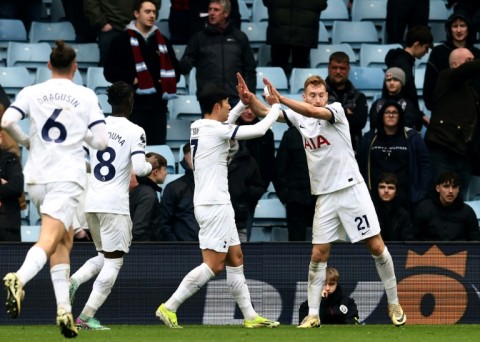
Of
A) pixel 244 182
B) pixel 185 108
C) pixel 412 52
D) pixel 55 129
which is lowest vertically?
pixel 244 182

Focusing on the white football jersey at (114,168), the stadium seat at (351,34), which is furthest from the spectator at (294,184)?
the stadium seat at (351,34)

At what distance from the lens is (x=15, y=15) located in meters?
18.1

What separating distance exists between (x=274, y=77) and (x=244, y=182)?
2.91 m

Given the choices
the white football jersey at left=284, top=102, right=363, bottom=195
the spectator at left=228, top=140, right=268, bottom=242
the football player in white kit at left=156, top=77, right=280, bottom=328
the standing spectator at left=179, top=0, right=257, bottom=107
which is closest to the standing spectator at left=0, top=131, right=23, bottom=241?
the spectator at left=228, top=140, right=268, bottom=242

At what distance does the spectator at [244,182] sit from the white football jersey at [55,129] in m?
4.32

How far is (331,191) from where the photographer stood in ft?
38.1

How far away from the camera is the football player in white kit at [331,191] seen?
11.6 meters

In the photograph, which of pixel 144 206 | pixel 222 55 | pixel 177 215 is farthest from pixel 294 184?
pixel 144 206

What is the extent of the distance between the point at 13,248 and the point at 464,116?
17.5ft

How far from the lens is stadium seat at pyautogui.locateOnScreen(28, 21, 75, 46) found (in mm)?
17797

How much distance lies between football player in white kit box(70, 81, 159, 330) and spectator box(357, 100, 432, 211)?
367 cm

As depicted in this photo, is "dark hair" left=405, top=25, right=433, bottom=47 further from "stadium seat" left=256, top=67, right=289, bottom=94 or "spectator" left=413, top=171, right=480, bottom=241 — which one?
"spectator" left=413, top=171, right=480, bottom=241

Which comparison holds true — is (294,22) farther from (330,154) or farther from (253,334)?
(253,334)

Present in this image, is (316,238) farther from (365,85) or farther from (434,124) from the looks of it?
(365,85)
